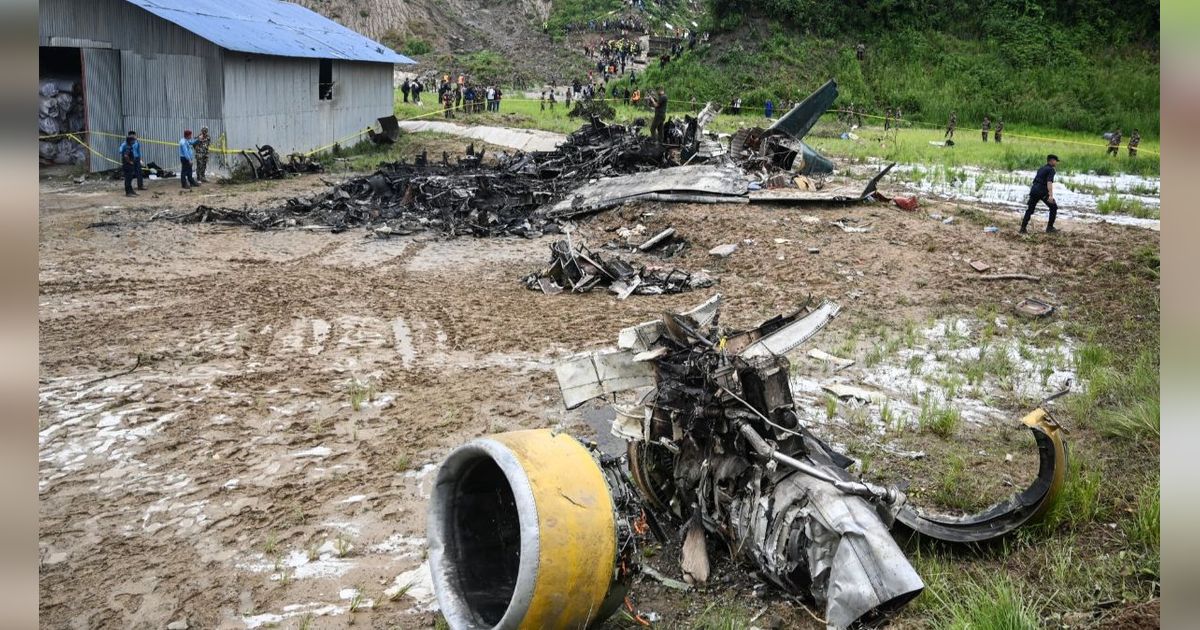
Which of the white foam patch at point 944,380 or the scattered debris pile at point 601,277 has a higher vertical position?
the scattered debris pile at point 601,277

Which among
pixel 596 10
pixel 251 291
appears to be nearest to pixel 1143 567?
pixel 251 291

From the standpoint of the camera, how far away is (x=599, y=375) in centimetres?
546

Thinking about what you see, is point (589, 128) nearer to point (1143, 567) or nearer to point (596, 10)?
point (1143, 567)

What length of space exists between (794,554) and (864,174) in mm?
18363

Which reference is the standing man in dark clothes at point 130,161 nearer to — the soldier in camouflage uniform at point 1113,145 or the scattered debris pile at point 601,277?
the scattered debris pile at point 601,277

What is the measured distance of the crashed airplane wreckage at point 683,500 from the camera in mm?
4234

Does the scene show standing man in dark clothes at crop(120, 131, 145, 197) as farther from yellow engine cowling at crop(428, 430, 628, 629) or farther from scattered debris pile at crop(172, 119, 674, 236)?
yellow engine cowling at crop(428, 430, 628, 629)

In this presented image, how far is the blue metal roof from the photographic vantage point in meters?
22.5

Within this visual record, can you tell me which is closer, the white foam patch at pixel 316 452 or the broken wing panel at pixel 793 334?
the broken wing panel at pixel 793 334

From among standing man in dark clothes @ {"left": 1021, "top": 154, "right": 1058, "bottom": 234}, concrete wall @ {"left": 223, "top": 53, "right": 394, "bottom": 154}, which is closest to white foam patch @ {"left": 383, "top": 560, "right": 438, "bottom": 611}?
standing man in dark clothes @ {"left": 1021, "top": 154, "right": 1058, "bottom": 234}

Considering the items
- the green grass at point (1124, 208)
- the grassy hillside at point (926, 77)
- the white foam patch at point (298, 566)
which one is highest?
the grassy hillside at point (926, 77)

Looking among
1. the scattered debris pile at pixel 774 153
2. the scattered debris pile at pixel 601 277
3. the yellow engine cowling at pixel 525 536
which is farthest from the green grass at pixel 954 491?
the scattered debris pile at pixel 774 153

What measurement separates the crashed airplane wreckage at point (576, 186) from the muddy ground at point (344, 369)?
0.67 metres

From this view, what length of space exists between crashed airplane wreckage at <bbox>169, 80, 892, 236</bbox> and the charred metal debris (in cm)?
1134
